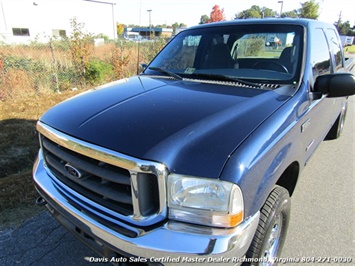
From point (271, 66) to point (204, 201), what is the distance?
174cm

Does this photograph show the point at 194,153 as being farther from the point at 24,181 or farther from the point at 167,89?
the point at 24,181

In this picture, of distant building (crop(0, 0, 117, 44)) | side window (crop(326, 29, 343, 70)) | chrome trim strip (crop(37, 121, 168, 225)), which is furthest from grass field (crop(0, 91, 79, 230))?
distant building (crop(0, 0, 117, 44))

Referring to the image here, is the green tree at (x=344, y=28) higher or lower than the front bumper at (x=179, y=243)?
higher

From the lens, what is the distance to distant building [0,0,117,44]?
104ft

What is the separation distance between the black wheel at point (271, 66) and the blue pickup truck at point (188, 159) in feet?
0.04

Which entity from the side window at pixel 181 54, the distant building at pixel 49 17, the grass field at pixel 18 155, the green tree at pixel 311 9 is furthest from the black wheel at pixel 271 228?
the green tree at pixel 311 9

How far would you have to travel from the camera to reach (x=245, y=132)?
164cm

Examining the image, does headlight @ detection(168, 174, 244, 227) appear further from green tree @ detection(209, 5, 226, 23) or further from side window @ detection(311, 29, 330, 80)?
green tree @ detection(209, 5, 226, 23)

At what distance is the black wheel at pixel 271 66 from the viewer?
2599 mm

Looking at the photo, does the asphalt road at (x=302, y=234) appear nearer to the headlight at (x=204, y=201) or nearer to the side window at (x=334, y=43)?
the headlight at (x=204, y=201)

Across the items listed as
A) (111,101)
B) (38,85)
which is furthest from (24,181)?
(38,85)

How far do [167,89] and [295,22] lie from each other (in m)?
1.53

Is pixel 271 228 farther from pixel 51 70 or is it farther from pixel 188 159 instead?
pixel 51 70

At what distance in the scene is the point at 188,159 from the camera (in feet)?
4.80
